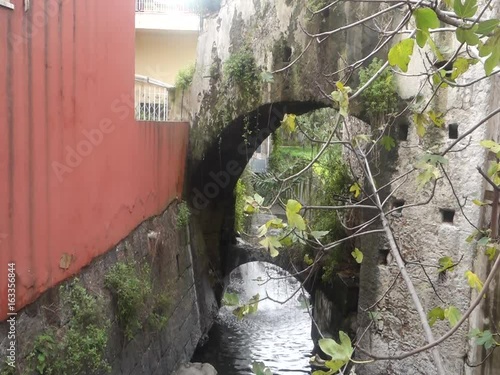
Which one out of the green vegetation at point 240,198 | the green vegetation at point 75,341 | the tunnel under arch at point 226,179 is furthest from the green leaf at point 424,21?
the green vegetation at point 240,198

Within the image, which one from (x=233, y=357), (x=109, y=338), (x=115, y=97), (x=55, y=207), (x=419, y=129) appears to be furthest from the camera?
(x=233, y=357)

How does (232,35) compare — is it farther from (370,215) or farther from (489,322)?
(489,322)

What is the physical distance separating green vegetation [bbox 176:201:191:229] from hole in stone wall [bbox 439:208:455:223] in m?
4.16

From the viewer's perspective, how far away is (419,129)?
281cm

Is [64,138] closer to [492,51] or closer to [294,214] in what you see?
[294,214]

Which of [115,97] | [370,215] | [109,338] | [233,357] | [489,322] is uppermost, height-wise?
[115,97]

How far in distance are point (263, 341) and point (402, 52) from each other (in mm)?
9620

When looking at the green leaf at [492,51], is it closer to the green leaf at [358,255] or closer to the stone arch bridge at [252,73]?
the green leaf at [358,255]

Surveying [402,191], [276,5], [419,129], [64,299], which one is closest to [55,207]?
[64,299]

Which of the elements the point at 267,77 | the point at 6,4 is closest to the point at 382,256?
the point at 267,77

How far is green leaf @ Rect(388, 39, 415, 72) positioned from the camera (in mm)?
1584

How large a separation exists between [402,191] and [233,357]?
201 inches

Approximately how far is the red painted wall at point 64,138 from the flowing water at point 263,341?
3681 mm

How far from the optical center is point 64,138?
4168 mm
